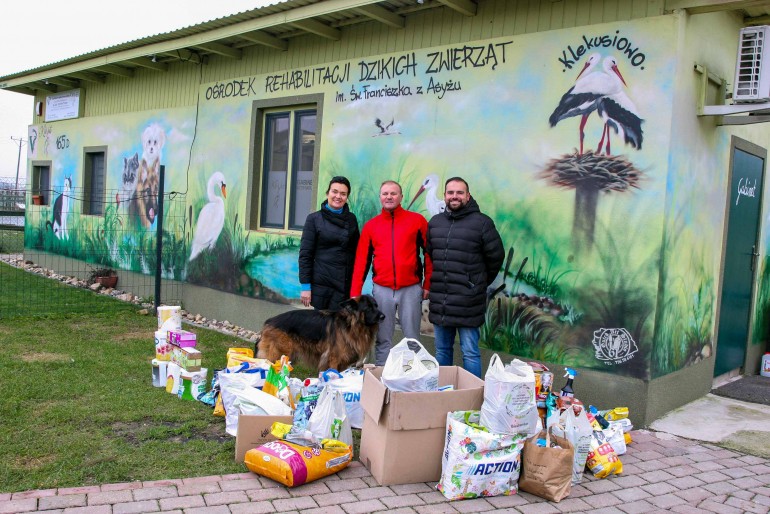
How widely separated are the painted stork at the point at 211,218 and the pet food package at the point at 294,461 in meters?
5.86

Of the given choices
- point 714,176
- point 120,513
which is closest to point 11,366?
point 120,513

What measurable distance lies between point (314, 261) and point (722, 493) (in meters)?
3.78

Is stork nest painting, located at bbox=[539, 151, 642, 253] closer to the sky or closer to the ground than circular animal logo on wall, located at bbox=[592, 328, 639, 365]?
closer to the sky

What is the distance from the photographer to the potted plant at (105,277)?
11.7 metres

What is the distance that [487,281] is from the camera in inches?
212

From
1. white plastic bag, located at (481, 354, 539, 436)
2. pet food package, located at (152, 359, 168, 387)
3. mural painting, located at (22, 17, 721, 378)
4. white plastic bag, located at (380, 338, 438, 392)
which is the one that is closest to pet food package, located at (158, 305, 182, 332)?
pet food package, located at (152, 359, 168, 387)

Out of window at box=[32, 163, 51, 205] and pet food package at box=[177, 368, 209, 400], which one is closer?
pet food package at box=[177, 368, 209, 400]

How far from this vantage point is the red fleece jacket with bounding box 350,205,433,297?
5719 millimetres

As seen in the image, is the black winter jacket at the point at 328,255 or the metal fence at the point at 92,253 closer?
the black winter jacket at the point at 328,255

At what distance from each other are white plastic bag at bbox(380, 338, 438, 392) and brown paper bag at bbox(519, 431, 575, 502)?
0.72 metres

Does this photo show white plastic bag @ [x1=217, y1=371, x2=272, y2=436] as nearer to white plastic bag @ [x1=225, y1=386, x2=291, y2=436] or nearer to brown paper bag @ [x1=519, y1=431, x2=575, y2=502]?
white plastic bag @ [x1=225, y1=386, x2=291, y2=436]

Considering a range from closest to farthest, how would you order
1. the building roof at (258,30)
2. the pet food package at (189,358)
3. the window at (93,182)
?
the pet food package at (189,358)
the building roof at (258,30)
the window at (93,182)

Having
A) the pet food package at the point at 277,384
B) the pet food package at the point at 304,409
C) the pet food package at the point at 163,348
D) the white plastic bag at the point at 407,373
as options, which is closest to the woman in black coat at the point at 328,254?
the pet food package at the point at 277,384

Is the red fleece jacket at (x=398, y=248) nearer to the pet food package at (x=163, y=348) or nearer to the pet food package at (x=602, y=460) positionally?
the pet food package at (x=163, y=348)
